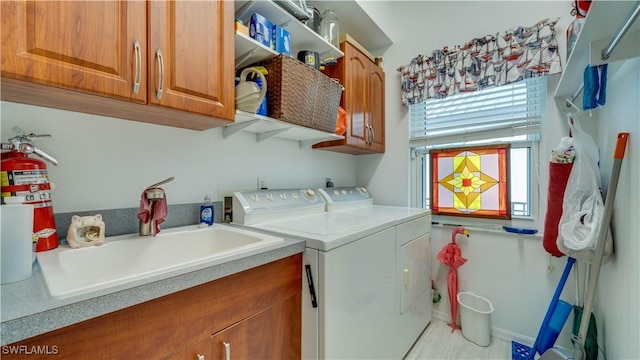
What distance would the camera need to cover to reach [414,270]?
177 centimetres

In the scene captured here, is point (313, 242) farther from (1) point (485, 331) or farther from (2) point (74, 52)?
(1) point (485, 331)

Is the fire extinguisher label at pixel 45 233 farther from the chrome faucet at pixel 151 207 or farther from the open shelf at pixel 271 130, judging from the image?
the open shelf at pixel 271 130

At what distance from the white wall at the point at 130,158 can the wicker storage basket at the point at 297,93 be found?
407mm

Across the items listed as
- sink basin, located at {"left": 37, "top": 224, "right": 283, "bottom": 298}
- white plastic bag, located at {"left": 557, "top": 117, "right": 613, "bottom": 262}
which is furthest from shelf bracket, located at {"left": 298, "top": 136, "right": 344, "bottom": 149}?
white plastic bag, located at {"left": 557, "top": 117, "right": 613, "bottom": 262}

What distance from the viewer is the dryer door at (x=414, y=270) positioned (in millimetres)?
1618

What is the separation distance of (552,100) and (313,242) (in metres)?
1.97

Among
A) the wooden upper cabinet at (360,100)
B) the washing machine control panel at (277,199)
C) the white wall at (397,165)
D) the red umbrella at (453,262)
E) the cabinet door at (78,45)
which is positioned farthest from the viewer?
the red umbrella at (453,262)

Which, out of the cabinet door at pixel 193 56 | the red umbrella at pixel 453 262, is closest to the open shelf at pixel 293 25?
the cabinet door at pixel 193 56

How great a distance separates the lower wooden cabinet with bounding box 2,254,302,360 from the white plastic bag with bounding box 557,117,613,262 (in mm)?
1426

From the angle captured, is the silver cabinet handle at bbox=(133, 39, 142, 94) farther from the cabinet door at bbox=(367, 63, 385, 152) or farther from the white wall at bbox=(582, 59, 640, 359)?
the white wall at bbox=(582, 59, 640, 359)

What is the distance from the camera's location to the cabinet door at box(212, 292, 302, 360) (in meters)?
0.82

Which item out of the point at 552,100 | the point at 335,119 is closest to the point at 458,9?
the point at 552,100

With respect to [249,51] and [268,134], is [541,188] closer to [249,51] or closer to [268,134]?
[268,134]

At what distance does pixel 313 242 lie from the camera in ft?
3.45
